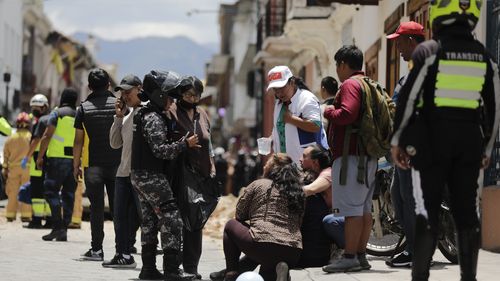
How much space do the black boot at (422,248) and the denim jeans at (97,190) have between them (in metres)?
5.91

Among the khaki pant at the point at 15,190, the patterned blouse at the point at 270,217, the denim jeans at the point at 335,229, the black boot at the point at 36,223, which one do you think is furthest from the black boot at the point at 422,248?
the khaki pant at the point at 15,190

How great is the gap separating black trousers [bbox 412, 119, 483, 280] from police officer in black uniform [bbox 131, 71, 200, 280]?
3572 mm

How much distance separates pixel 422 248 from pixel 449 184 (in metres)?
0.42

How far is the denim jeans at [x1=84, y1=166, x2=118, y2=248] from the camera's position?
13.9 meters

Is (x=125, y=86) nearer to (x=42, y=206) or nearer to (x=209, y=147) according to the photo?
(x=209, y=147)

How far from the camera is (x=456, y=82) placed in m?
8.41

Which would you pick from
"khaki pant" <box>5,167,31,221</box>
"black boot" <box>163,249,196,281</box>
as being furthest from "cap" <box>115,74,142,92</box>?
"khaki pant" <box>5,167,31,221</box>

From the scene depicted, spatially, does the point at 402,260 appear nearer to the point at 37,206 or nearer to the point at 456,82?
the point at 456,82

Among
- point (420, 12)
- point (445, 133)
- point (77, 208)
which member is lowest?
point (77, 208)

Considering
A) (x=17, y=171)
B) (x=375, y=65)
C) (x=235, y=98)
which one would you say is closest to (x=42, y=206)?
(x=17, y=171)

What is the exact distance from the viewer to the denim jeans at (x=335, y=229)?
11547 millimetres

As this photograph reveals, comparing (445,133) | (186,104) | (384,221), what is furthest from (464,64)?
(384,221)

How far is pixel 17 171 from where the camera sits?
73.0 ft

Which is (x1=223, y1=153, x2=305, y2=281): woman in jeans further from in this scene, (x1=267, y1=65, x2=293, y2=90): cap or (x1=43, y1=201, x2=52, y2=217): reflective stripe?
(x1=43, y1=201, x2=52, y2=217): reflective stripe
